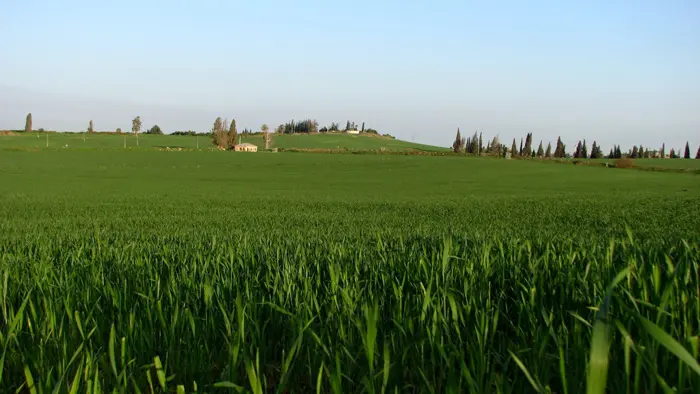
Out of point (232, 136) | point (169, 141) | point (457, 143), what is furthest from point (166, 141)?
point (457, 143)

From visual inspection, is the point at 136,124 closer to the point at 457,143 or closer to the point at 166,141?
the point at 166,141

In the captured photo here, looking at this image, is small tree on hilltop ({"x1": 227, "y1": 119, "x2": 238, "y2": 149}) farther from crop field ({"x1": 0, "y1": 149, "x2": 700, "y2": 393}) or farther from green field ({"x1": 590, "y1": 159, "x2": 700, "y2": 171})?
crop field ({"x1": 0, "y1": 149, "x2": 700, "y2": 393})

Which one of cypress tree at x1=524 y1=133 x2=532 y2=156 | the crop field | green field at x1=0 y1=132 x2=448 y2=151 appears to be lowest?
the crop field

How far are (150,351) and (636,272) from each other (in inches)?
111

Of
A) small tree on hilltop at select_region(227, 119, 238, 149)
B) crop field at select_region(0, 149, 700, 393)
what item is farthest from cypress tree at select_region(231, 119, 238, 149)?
crop field at select_region(0, 149, 700, 393)

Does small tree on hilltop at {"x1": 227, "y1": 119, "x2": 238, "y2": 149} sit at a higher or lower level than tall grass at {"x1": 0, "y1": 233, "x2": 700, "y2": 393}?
higher

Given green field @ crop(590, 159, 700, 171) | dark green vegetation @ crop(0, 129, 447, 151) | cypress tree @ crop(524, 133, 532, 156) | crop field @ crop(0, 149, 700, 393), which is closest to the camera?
crop field @ crop(0, 149, 700, 393)

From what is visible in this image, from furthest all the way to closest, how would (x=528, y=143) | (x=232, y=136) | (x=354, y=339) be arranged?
(x=528, y=143)
(x=232, y=136)
(x=354, y=339)

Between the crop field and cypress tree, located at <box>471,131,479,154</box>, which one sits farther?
cypress tree, located at <box>471,131,479,154</box>

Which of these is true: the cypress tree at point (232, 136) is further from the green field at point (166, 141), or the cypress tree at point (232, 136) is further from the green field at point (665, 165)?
the green field at point (665, 165)

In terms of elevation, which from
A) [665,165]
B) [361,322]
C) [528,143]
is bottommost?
[361,322]

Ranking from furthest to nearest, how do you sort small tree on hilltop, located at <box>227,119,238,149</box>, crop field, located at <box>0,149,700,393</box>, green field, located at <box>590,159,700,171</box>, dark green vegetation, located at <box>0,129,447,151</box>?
small tree on hilltop, located at <box>227,119,238,149</box> → dark green vegetation, located at <box>0,129,447,151</box> → green field, located at <box>590,159,700,171</box> → crop field, located at <box>0,149,700,393</box>

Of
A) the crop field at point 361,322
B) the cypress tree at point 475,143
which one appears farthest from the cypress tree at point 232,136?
the crop field at point 361,322

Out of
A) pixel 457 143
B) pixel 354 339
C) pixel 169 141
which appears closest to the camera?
pixel 354 339
